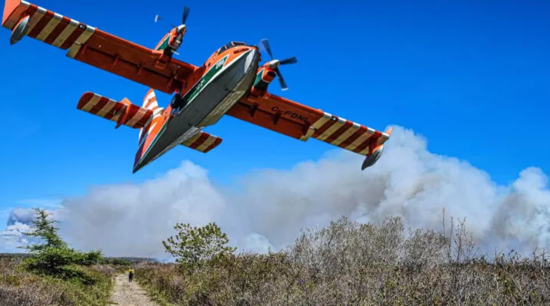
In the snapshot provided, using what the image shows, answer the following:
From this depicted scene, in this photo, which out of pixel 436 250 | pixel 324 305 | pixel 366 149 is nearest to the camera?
pixel 324 305

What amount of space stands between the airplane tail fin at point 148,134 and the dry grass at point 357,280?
19.6ft

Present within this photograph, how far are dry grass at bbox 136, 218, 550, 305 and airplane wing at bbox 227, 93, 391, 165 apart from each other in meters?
4.65

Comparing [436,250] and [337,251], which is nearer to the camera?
[337,251]

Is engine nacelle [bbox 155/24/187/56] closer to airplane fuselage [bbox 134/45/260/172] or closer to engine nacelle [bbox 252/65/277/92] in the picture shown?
airplane fuselage [bbox 134/45/260/172]

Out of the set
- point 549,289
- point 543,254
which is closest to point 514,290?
point 549,289

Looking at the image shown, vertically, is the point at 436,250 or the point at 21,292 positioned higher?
the point at 436,250

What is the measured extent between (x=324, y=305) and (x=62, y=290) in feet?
37.3

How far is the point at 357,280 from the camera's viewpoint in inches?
406

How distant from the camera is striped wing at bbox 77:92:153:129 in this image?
62.1ft

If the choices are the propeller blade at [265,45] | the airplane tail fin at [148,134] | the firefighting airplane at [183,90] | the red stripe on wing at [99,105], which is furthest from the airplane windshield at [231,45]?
the red stripe on wing at [99,105]

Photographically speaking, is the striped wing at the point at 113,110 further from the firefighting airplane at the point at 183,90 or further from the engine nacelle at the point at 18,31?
the engine nacelle at the point at 18,31

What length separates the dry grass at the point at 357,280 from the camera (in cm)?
800

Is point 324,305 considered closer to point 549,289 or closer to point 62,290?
point 549,289

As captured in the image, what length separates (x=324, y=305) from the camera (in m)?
9.50
